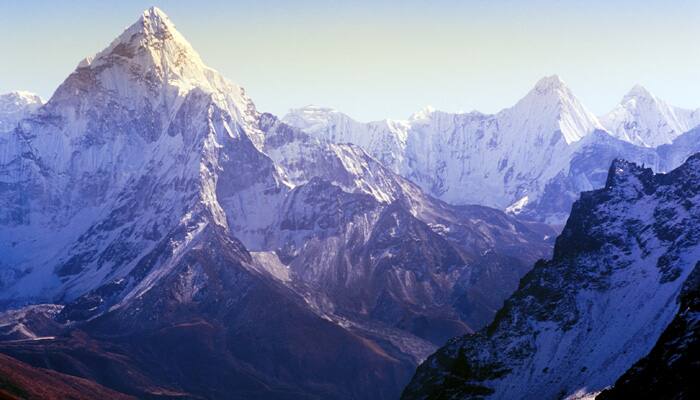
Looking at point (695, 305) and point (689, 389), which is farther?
point (695, 305)

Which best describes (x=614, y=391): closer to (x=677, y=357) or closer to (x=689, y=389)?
(x=677, y=357)

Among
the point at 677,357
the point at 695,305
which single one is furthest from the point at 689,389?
the point at 695,305

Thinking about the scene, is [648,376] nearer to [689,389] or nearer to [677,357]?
[677,357]

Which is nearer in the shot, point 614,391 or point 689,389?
point 689,389

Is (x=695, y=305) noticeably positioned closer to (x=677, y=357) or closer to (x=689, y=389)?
(x=677, y=357)

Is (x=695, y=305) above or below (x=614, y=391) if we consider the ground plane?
above

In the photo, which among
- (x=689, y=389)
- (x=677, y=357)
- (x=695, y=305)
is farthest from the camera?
(x=695, y=305)

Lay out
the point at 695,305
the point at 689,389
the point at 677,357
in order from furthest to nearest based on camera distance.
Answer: the point at 695,305, the point at 677,357, the point at 689,389

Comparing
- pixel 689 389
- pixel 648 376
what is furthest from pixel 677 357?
pixel 689 389
